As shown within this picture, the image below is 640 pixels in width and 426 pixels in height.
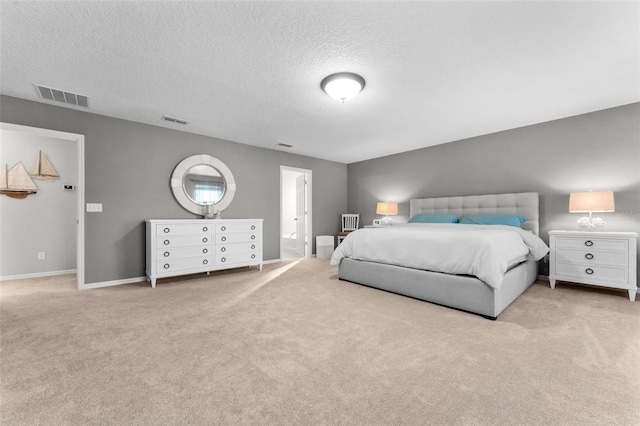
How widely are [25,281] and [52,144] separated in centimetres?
220

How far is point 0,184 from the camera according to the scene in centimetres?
404

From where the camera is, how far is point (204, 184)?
4676 mm

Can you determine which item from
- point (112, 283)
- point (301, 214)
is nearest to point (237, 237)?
point (112, 283)

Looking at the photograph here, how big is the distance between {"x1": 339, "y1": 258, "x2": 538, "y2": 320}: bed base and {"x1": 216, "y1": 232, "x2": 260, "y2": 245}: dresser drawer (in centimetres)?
182

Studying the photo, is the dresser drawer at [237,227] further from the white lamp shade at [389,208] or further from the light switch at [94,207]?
the white lamp shade at [389,208]

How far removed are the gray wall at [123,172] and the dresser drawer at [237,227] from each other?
0.61 meters

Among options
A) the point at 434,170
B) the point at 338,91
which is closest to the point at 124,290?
the point at 338,91

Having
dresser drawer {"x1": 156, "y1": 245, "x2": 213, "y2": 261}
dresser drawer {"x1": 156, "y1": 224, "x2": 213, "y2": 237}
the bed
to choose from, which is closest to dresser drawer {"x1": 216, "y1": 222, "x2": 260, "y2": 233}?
dresser drawer {"x1": 156, "y1": 224, "x2": 213, "y2": 237}

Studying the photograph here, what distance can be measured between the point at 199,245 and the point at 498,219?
4489 millimetres

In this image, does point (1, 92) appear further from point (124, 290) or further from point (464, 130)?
point (464, 130)

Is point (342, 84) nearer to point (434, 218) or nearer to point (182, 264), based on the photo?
point (434, 218)

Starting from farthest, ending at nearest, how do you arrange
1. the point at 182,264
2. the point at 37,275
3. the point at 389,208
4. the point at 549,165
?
1. the point at 389,208
2. the point at 37,275
3. the point at 549,165
4. the point at 182,264

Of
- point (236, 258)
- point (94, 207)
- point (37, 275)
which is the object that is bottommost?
point (37, 275)

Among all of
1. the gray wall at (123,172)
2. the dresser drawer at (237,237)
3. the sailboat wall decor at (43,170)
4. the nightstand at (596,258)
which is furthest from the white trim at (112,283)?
the nightstand at (596,258)
